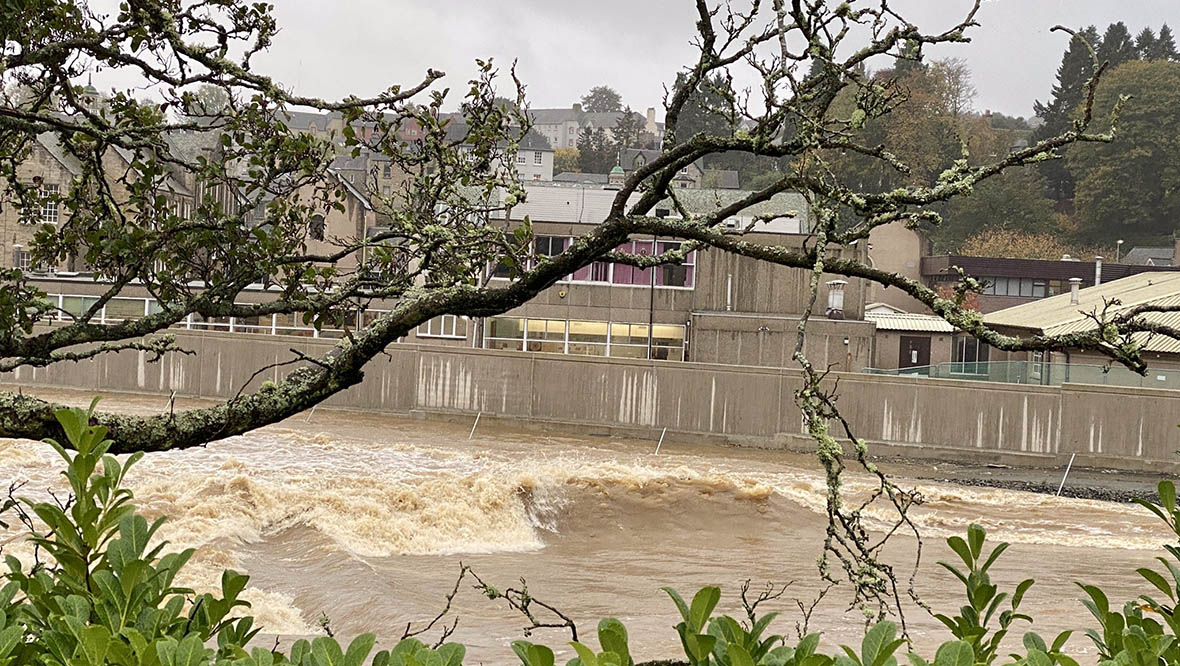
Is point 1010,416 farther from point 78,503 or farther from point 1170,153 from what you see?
point 1170,153

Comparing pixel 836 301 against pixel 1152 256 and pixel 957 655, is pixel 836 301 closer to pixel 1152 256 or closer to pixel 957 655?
pixel 957 655

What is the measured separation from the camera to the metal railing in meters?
32.4

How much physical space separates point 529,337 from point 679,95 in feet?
122

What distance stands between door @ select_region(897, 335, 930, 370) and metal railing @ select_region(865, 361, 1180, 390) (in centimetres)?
1623

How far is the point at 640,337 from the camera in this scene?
41219 millimetres

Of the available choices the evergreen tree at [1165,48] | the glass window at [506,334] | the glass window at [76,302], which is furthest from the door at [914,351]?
the evergreen tree at [1165,48]

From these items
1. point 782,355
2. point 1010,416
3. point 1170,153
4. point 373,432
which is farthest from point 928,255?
point 373,432

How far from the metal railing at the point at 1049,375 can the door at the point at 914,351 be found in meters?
16.2

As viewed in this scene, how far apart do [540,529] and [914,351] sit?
1226 inches

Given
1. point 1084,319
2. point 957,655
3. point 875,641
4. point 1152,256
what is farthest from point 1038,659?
point 1152,256

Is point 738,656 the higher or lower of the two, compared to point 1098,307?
lower

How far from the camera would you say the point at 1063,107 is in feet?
278

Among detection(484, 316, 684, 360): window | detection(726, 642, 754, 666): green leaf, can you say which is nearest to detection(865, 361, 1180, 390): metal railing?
detection(484, 316, 684, 360): window

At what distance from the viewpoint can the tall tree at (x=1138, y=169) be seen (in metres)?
71.8
